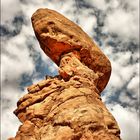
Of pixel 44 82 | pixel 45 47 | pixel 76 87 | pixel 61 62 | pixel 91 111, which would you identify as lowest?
pixel 91 111

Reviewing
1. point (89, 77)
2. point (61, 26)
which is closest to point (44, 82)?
point (89, 77)

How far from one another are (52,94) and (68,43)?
5715mm

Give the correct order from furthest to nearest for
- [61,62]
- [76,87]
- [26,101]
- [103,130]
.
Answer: [61,62] < [26,101] < [76,87] < [103,130]

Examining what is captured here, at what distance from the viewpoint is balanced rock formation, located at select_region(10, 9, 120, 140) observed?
21.3 metres

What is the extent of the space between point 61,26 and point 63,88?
7648 mm

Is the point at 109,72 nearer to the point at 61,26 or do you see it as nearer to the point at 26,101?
the point at 61,26

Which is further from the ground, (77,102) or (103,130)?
(77,102)

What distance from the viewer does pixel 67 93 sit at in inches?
959

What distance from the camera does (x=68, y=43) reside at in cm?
2967

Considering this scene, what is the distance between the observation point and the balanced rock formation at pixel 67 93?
2133 centimetres

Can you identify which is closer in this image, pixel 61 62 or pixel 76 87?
pixel 76 87

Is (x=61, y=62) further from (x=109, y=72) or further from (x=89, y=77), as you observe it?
(x=109, y=72)

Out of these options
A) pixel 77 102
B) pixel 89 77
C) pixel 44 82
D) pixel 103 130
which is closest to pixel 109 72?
pixel 89 77

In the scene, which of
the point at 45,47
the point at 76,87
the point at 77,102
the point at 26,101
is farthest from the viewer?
the point at 45,47
